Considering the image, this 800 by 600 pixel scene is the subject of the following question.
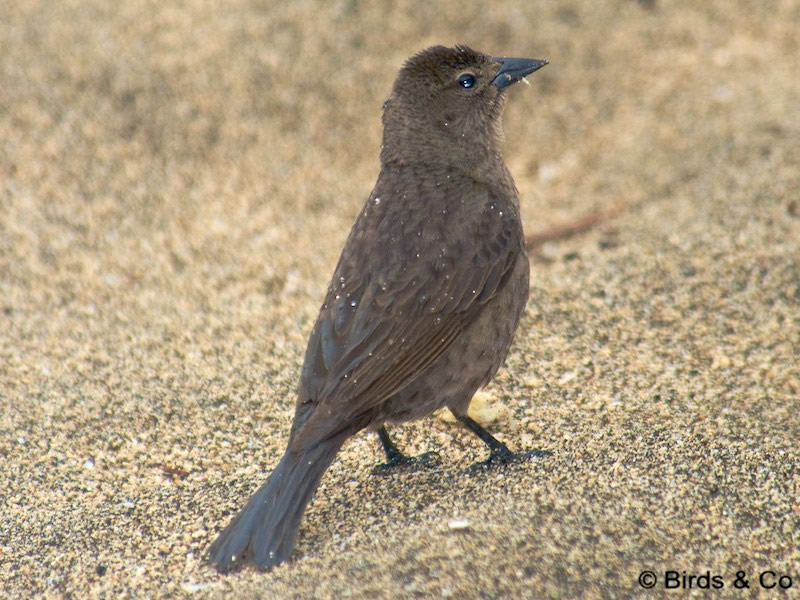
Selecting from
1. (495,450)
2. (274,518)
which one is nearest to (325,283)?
(495,450)

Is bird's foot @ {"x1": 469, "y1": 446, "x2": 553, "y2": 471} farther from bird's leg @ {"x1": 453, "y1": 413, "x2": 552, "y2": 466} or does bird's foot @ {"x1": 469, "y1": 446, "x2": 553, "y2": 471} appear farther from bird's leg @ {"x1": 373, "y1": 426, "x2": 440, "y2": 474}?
bird's leg @ {"x1": 373, "y1": 426, "x2": 440, "y2": 474}

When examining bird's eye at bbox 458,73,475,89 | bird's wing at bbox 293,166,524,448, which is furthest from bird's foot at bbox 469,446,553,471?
bird's eye at bbox 458,73,475,89

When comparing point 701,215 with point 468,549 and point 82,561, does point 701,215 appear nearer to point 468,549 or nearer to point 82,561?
point 468,549

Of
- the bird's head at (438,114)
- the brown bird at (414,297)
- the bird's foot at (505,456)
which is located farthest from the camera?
the bird's head at (438,114)

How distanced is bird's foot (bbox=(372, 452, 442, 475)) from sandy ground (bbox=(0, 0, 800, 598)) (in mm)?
67

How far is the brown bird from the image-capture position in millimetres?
2967

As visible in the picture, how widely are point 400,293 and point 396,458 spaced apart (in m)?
0.56

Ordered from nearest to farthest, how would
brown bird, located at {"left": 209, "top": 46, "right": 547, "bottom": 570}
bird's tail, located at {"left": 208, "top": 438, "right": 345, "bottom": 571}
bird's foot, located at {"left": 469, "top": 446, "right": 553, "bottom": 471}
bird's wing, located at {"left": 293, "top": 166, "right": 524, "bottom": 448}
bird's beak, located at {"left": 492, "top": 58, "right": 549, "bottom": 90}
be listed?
1. bird's tail, located at {"left": 208, "top": 438, "right": 345, "bottom": 571}
2. brown bird, located at {"left": 209, "top": 46, "right": 547, "bottom": 570}
3. bird's wing, located at {"left": 293, "top": 166, "right": 524, "bottom": 448}
4. bird's foot, located at {"left": 469, "top": 446, "right": 553, "bottom": 471}
5. bird's beak, located at {"left": 492, "top": 58, "right": 549, "bottom": 90}

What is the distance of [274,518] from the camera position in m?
2.83

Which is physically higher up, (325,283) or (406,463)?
(325,283)

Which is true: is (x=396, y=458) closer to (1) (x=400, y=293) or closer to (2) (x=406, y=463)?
(2) (x=406, y=463)

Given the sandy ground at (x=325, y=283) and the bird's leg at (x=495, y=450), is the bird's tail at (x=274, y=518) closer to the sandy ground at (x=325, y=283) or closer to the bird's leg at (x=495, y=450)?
the sandy ground at (x=325, y=283)

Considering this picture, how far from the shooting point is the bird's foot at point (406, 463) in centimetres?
328

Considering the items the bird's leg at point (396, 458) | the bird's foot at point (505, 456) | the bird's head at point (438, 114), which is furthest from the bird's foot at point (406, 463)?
the bird's head at point (438, 114)
